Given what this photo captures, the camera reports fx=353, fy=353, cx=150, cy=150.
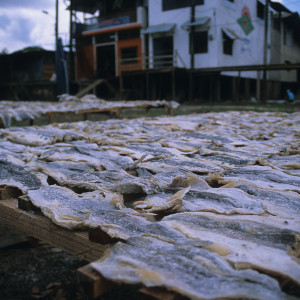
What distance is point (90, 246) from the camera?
1.37 metres

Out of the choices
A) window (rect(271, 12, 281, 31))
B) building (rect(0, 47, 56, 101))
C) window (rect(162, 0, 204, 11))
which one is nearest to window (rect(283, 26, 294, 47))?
window (rect(271, 12, 281, 31))

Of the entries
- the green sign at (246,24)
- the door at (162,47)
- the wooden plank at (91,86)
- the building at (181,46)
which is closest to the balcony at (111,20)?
the building at (181,46)

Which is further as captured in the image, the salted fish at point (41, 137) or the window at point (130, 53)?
the window at point (130, 53)

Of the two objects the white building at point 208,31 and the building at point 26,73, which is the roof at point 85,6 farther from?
the white building at point 208,31

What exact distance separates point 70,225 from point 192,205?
573 millimetres

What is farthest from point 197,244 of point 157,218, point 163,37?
point 163,37

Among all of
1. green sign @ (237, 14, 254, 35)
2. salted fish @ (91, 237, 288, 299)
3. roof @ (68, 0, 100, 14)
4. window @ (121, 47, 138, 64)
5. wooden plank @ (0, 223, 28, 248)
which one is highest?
roof @ (68, 0, 100, 14)

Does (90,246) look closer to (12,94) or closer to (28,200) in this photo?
(28,200)

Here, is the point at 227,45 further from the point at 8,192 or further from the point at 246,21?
the point at 8,192

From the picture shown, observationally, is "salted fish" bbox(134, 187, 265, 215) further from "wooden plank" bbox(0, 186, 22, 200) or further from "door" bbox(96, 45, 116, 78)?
"door" bbox(96, 45, 116, 78)

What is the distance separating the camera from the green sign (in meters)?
21.6

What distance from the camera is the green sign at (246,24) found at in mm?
21580

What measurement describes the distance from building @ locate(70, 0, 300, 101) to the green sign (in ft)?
0.19

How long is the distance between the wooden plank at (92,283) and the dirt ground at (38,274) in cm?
142
